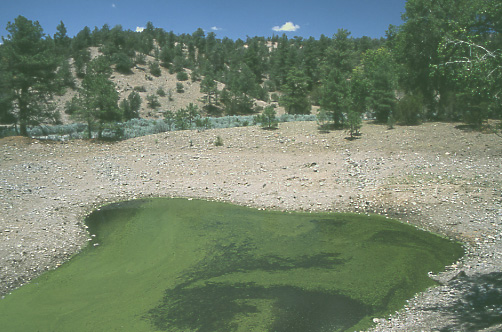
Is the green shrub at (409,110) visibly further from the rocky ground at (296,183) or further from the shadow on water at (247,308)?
the shadow on water at (247,308)

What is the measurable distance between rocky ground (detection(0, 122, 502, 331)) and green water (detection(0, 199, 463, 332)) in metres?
0.65

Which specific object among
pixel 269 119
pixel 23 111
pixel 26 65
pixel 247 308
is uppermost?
pixel 26 65

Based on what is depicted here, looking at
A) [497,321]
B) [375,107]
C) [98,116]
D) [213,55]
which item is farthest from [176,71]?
[497,321]

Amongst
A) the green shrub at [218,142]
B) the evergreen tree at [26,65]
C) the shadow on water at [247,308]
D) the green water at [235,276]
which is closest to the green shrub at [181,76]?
the evergreen tree at [26,65]

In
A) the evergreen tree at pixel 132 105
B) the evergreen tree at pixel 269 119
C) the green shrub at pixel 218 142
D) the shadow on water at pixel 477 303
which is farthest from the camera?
the evergreen tree at pixel 132 105

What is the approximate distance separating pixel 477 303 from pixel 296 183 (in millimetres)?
9382

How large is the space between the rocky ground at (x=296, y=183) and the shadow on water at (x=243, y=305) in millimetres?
974

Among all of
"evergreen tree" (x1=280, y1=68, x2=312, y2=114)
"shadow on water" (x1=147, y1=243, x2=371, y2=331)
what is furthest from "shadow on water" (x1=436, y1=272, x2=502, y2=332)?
"evergreen tree" (x1=280, y1=68, x2=312, y2=114)

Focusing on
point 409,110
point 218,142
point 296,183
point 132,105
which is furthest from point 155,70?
point 296,183

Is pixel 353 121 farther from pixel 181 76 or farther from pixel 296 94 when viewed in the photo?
pixel 181 76

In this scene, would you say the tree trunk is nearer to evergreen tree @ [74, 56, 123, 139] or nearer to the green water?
evergreen tree @ [74, 56, 123, 139]

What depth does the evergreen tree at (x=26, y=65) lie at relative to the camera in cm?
2395

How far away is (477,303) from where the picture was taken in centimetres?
734

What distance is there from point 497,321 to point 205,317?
5.31 meters
